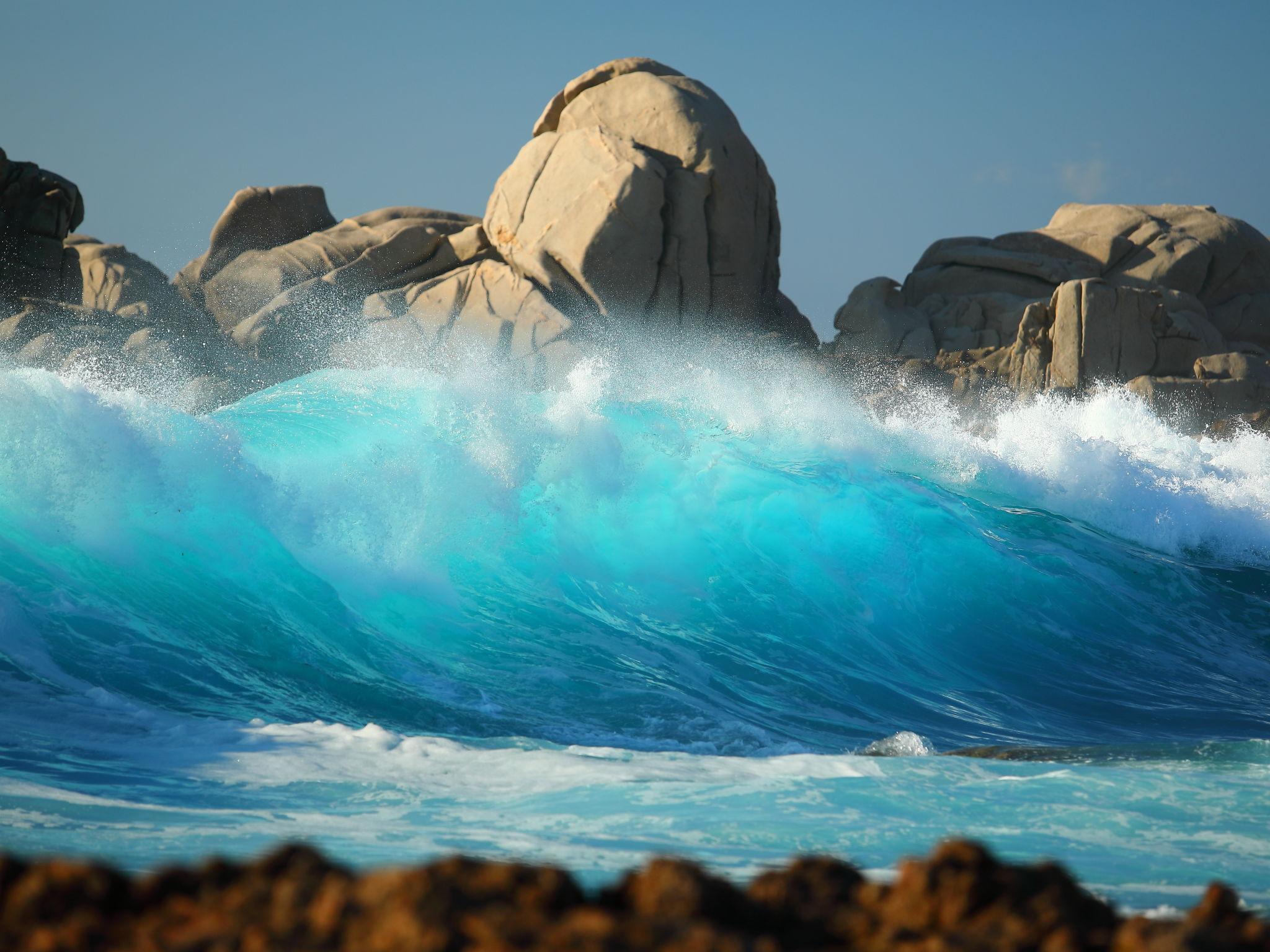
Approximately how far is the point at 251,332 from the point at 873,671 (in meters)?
16.5

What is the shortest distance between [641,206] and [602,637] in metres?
14.4

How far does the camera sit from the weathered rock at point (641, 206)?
789 inches

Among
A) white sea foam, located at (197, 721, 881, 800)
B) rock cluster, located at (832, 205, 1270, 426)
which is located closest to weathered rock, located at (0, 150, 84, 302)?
rock cluster, located at (832, 205, 1270, 426)

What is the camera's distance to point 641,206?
2000 centimetres

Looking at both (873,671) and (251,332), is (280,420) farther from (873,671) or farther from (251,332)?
(251,332)

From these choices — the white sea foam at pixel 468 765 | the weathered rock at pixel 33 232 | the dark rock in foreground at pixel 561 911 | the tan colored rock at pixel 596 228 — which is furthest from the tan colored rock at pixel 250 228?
the dark rock in foreground at pixel 561 911

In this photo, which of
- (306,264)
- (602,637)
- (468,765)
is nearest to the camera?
(468,765)

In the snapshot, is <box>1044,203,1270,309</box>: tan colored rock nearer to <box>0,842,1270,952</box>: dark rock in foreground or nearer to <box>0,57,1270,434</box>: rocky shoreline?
<box>0,57,1270,434</box>: rocky shoreline

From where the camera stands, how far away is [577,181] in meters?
20.4

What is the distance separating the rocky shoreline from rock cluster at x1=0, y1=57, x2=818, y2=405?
0.04 m

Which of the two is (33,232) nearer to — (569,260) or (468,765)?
(569,260)

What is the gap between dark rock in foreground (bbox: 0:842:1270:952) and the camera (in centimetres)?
100

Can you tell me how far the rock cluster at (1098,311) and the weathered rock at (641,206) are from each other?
3.06 metres

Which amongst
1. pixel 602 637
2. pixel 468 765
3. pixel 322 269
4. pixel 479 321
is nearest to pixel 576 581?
pixel 602 637
